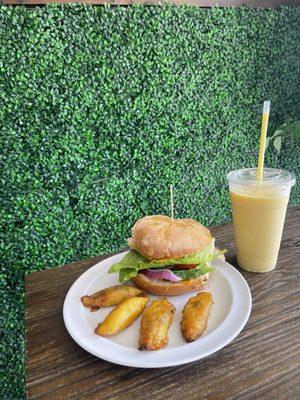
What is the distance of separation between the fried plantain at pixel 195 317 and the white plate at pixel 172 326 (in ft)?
0.06

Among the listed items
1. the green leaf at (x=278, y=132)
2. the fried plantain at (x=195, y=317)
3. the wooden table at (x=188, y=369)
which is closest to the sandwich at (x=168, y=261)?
the fried plantain at (x=195, y=317)

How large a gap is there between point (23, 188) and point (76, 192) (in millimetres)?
240

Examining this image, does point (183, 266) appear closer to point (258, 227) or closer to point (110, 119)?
point (258, 227)

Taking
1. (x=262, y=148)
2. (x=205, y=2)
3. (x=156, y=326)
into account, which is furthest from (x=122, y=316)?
(x=205, y=2)

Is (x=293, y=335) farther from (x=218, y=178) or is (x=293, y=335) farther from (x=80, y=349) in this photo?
(x=218, y=178)

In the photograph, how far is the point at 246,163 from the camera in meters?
2.12

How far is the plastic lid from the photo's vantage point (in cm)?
111

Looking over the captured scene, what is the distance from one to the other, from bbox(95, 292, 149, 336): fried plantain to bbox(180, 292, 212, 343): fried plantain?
0.13 metres

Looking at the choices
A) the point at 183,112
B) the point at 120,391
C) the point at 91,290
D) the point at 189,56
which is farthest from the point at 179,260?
the point at 189,56

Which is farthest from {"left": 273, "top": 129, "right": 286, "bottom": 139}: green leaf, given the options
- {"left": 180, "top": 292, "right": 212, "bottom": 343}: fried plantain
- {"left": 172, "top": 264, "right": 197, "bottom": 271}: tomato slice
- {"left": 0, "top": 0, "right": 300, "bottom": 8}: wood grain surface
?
{"left": 180, "top": 292, "right": 212, "bottom": 343}: fried plantain

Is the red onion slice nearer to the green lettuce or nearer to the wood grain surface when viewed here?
the green lettuce

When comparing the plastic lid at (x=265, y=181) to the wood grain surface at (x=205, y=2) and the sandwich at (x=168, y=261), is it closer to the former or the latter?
the sandwich at (x=168, y=261)

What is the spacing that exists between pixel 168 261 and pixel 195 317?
212mm

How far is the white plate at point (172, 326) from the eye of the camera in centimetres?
77
